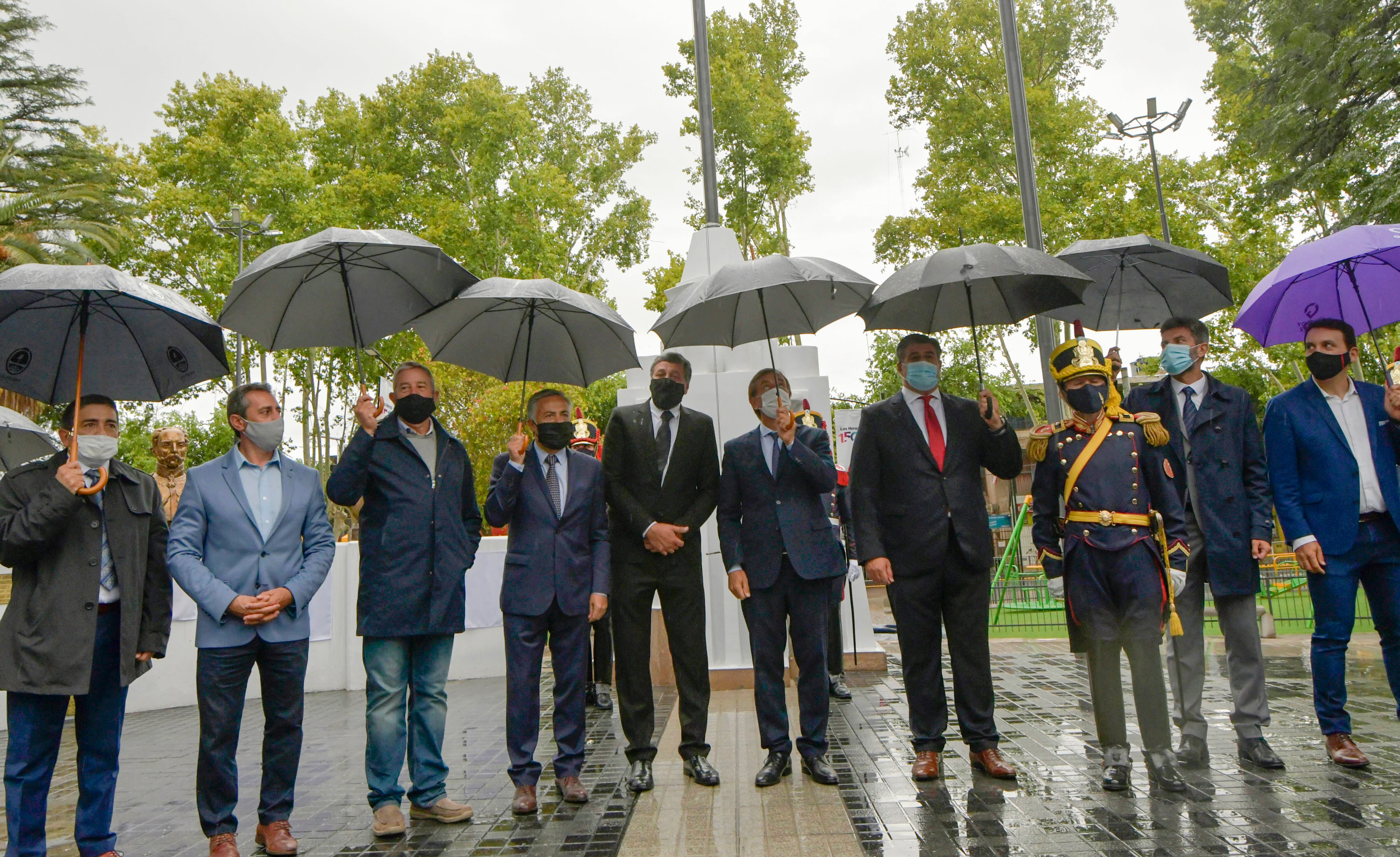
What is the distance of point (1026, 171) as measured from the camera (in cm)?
927

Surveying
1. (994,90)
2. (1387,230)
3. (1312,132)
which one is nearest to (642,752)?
(1387,230)

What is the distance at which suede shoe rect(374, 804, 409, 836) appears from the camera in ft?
15.3

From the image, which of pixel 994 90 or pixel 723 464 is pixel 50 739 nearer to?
pixel 723 464

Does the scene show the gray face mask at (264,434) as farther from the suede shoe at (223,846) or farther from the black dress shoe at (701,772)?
the black dress shoe at (701,772)

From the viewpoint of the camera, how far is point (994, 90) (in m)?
27.0

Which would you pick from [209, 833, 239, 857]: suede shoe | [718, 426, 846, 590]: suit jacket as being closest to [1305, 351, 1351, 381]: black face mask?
[718, 426, 846, 590]: suit jacket

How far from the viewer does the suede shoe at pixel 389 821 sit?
15.3 feet

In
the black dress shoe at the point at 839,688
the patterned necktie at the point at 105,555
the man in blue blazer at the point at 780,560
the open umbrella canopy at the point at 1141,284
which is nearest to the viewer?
the patterned necktie at the point at 105,555

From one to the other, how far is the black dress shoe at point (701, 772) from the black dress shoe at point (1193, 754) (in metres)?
2.46

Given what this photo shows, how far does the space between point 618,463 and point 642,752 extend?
5.19 feet

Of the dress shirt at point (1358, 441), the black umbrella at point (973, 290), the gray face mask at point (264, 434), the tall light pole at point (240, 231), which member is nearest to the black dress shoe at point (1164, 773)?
the dress shirt at point (1358, 441)

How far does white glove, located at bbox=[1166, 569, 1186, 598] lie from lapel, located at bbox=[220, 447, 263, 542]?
449 centimetres

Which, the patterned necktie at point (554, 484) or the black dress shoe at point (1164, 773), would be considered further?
the patterned necktie at point (554, 484)

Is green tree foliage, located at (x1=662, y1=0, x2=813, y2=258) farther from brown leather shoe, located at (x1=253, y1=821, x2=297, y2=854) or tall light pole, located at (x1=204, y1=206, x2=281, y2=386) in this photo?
brown leather shoe, located at (x1=253, y1=821, x2=297, y2=854)
